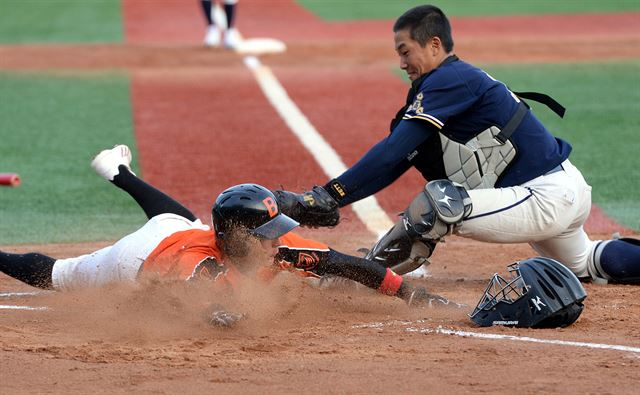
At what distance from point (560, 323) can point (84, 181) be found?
16.6ft

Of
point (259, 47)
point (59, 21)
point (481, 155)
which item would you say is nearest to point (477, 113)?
point (481, 155)

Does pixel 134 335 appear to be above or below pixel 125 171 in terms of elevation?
below

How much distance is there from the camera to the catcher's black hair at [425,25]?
232 inches

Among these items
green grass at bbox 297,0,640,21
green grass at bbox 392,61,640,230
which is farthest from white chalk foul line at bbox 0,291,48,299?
green grass at bbox 297,0,640,21

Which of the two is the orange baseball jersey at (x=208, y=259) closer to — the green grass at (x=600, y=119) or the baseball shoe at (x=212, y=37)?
the green grass at (x=600, y=119)

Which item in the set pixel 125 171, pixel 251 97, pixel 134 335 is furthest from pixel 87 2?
pixel 134 335

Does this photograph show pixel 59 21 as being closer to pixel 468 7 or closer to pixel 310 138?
pixel 468 7

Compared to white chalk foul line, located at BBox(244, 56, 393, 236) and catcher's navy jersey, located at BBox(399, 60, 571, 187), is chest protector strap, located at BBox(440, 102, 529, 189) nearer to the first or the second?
catcher's navy jersey, located at BBox(399, 60, 571, 187)

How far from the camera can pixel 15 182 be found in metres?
6.01

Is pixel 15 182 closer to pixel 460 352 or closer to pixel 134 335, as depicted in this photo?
pixel 134 335

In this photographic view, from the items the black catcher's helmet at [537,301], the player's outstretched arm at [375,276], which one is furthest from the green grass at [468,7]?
the black catcher's helmet at [537,301]

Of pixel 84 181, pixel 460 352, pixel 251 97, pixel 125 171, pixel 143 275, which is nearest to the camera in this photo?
pixel 460 352

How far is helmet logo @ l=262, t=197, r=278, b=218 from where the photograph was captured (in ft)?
17.7

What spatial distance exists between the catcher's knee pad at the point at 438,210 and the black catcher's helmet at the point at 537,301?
42cm
